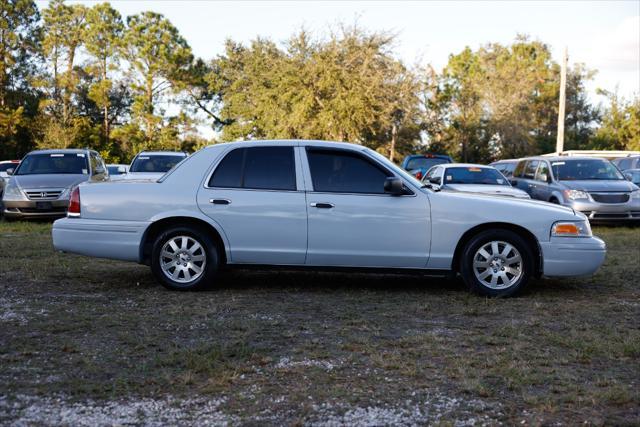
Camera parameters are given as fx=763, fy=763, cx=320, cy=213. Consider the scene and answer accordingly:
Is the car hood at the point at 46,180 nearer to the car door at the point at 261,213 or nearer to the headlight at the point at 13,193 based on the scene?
the headlight at the point at 13,193

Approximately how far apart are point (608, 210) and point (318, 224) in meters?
10.0

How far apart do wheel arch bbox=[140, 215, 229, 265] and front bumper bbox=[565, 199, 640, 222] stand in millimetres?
9962

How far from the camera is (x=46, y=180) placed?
1648cm

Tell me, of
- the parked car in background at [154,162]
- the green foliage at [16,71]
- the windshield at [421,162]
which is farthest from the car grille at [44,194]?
the green foliage at [16,71]

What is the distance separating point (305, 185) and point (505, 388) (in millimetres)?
3750

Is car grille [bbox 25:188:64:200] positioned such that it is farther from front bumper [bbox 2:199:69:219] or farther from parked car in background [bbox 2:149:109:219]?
front bumper [bbox 2:199:69:219]

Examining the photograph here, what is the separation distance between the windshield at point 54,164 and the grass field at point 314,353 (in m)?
9.10

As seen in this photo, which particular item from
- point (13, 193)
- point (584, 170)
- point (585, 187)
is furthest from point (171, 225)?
point (584, 170)

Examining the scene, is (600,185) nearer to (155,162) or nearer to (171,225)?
(155,162)

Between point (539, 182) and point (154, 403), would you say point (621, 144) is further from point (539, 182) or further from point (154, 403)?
point (154, 403)

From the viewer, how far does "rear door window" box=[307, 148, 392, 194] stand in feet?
25.6

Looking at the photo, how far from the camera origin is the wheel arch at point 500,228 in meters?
7.73

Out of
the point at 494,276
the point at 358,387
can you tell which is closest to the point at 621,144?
the point at 494,276

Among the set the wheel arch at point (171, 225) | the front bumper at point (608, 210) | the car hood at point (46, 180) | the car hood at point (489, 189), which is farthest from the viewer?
the car hood at point (46, 180)
